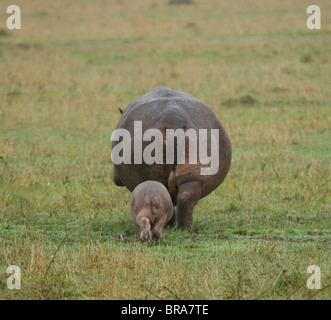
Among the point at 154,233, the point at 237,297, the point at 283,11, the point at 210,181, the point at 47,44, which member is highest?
the point at 283,11

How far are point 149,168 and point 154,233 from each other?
0.69 meters

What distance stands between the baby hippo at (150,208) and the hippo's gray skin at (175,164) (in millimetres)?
345

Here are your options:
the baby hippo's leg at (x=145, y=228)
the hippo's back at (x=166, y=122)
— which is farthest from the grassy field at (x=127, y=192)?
the hippo's back at (x=166, y=122)

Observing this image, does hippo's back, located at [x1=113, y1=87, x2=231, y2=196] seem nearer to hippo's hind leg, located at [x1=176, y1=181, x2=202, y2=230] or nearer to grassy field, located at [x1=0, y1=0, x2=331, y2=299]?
hippo's hind leg, located at [x1=176, y1=181, x2=202, y2=230]

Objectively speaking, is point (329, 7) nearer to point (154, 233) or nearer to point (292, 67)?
point (292, 67)

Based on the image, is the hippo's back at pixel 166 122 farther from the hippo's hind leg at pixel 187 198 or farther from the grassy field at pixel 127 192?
the grassy field at pixel 127 192

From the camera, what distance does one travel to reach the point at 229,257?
20.4 ft

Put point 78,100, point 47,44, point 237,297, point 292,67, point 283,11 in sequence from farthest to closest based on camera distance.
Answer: point 283,11
point 47,44
point 292,67
point 78,100
point 237,297

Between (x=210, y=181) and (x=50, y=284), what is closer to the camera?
(x=50, y=284)

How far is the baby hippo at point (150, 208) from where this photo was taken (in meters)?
6.60

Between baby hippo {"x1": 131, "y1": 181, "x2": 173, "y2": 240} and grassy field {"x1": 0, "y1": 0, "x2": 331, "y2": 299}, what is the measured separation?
15 centimetres

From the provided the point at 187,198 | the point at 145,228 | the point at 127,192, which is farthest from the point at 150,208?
the point at 127,192

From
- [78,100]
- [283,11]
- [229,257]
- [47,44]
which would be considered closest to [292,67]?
[78,100]

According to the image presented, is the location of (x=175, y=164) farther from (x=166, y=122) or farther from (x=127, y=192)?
(x=127, y=192)
